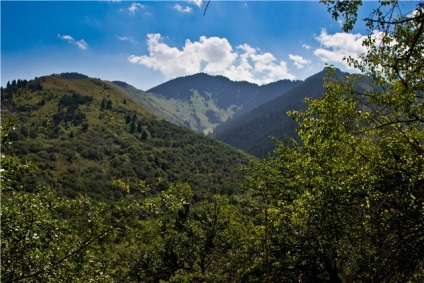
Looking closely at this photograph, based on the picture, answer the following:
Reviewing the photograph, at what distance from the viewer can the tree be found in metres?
8.06

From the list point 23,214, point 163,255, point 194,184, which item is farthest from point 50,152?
point 23,214

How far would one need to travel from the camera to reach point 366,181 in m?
10.4

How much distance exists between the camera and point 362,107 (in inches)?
489

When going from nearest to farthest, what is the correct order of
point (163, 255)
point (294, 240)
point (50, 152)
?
point (294, 240), point (163, 255), point (50, 152)

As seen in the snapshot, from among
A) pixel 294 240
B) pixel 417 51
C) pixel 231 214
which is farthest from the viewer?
pixel 231 214

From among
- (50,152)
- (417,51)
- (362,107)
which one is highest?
(417,51)

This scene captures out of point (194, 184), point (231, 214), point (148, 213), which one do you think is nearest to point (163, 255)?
point (231, 214)

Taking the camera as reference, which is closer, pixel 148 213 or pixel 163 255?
pixel 148 213

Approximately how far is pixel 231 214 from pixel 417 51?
22.6 m

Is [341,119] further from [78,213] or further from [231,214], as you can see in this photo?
[231,214]

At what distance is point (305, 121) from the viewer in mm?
12055

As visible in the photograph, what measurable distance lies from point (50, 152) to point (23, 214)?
202 meters

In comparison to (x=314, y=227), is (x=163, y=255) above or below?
below

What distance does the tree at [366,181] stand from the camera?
26.5 feet
